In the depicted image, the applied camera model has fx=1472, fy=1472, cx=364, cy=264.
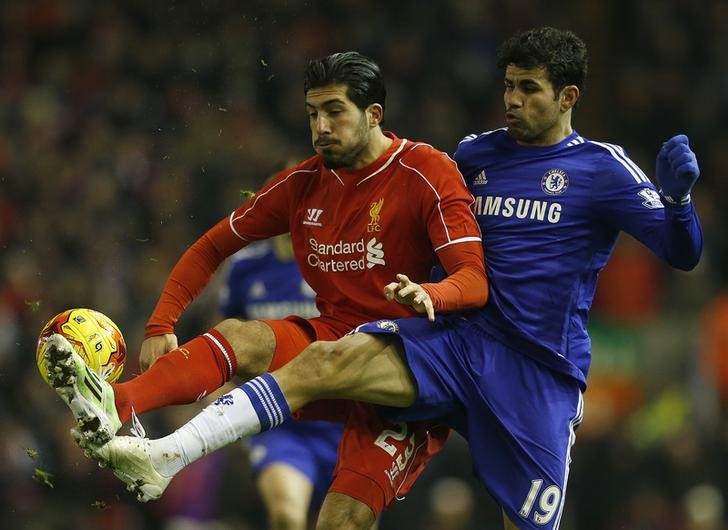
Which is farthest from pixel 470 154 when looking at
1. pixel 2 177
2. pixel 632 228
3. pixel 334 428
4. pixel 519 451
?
pixel 2 177

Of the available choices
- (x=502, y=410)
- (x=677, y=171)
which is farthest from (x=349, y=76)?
(x=502, y=410)

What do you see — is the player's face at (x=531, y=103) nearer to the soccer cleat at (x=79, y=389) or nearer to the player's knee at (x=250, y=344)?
the player's knee at (x=250, y=344)

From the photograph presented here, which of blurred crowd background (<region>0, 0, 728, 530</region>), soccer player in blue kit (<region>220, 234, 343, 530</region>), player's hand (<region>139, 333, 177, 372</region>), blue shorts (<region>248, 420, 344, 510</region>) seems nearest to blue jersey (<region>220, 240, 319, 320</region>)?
soccer player in blue kit (<region>220, 234, 343, 530</region>)

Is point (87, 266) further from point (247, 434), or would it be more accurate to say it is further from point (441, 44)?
point (247, 434)

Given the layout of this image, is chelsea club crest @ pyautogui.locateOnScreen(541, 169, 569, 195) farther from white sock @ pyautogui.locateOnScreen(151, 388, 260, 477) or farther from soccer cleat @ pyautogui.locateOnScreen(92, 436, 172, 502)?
soccer cleat @ pyautogui.locateOnScreen(92, 436, 172, 502)

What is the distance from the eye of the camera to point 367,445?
549cm

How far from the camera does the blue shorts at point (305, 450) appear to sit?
281 inches

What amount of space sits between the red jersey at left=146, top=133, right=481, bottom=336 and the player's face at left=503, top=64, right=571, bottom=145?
0.30 meters

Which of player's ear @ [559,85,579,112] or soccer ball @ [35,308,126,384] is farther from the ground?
player's ear @ [559,85,579,112]

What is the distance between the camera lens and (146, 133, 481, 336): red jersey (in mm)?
5281

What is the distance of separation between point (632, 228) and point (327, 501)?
4.96 ft

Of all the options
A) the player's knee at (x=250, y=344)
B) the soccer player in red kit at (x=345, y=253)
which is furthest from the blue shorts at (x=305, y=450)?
the player's knee at (x=250, y=344)

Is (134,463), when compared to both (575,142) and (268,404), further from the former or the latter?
(575,142)

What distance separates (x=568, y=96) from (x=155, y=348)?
5.91 ft
